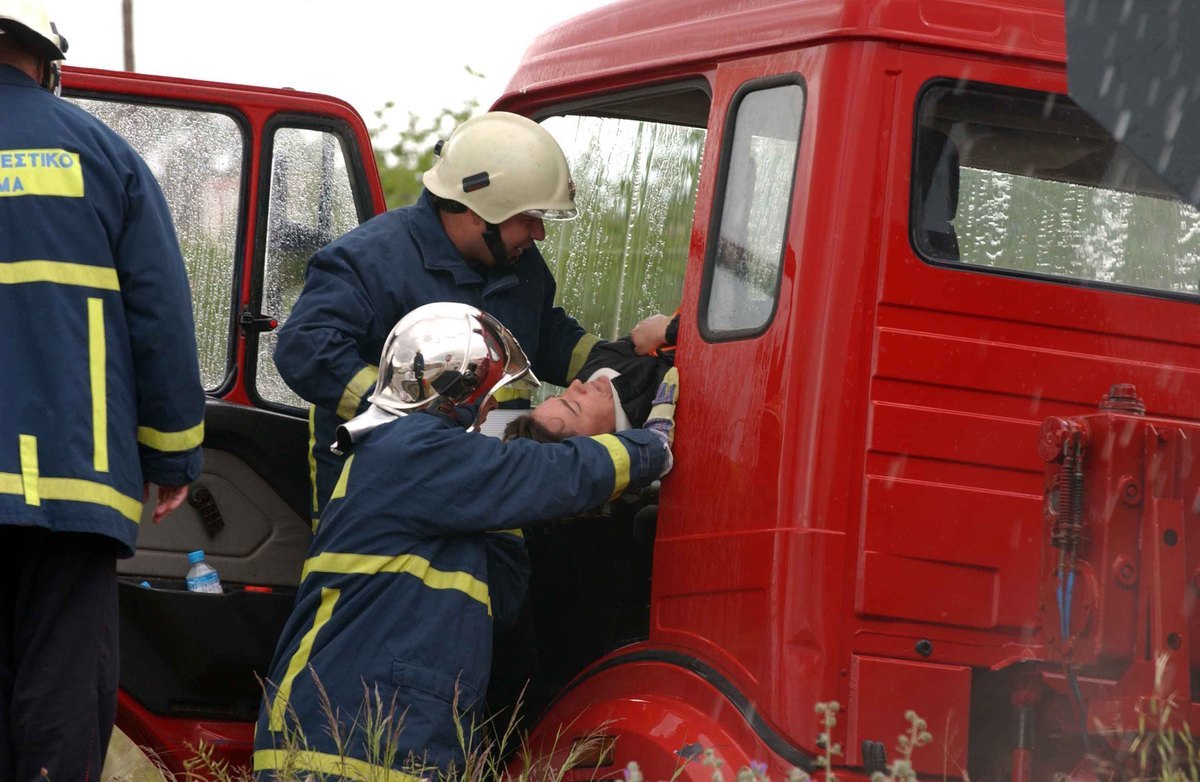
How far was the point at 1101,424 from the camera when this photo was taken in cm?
299

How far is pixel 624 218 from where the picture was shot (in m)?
4.61

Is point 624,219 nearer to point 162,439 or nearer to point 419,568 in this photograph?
point 419,568

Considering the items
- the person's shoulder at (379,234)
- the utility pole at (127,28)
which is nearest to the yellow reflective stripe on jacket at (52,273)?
the person's shoulder at (379,234)

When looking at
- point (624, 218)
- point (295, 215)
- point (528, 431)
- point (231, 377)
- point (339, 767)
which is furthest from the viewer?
point (295, 215)

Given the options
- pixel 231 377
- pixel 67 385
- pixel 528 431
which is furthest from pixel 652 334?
pixel 67 385

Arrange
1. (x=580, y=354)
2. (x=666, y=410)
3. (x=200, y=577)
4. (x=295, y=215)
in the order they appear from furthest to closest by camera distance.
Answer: (x=295, y=215) < (x=580, y=354) < (x=200, y=577) < (x=666, y=410)

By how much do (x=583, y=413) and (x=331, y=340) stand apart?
676mm

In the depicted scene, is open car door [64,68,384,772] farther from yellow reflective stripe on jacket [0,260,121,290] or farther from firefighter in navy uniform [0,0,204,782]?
yellow reflective stripe on jacket [0,260,121,290]

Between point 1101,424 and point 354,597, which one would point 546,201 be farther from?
point 1101,424

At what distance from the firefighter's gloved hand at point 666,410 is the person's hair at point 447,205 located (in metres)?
0.89

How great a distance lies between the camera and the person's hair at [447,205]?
4219 mm

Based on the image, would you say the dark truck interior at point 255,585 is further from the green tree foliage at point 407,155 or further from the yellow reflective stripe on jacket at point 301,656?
the green tree foliage at point 407,155

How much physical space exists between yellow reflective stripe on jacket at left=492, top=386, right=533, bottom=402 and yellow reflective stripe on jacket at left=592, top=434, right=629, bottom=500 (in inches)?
25.7

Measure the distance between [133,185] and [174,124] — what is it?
149 centimetres
